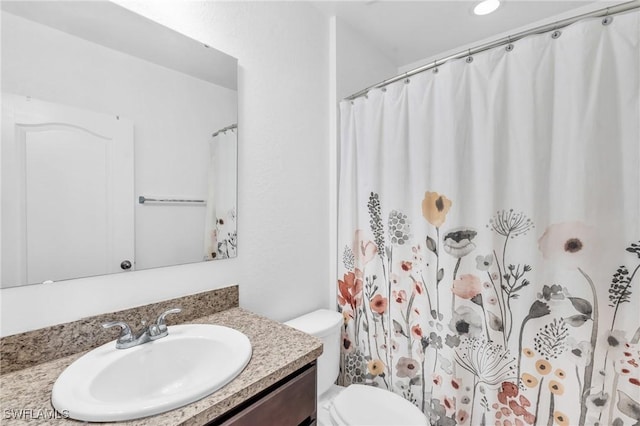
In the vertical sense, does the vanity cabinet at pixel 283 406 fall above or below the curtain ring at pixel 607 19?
below

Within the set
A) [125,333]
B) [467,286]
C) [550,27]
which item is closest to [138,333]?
[125,333]

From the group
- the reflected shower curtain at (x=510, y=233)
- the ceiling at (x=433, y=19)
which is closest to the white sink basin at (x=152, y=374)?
the reflected shower curtain at (x=510, y=233)

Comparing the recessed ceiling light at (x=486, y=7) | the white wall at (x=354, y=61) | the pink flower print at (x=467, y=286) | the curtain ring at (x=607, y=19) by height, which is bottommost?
the pink flower print at (x=467, y=286)

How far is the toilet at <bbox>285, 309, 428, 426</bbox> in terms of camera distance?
48.0 inches

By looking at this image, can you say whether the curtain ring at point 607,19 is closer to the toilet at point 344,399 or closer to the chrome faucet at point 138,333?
the toilet at point 344,399

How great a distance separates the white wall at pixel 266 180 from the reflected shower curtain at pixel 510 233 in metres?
0.30

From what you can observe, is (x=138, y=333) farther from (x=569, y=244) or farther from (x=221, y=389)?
(x=569, y=244)

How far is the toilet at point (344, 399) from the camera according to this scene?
4.00ft

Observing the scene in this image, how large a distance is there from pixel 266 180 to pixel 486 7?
170 centimetres

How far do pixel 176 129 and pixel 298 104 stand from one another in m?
0.72

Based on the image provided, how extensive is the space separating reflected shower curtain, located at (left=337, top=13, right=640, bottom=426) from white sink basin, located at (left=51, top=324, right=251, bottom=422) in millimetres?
968

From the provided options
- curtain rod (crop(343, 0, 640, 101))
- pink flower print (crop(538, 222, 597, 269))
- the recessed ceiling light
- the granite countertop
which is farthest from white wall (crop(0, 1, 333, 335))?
pink flower print (crop(538, 222, 597, 269))

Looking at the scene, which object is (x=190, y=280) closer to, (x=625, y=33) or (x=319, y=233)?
(x=319, y=233)

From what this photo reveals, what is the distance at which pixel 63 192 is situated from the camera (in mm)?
833
